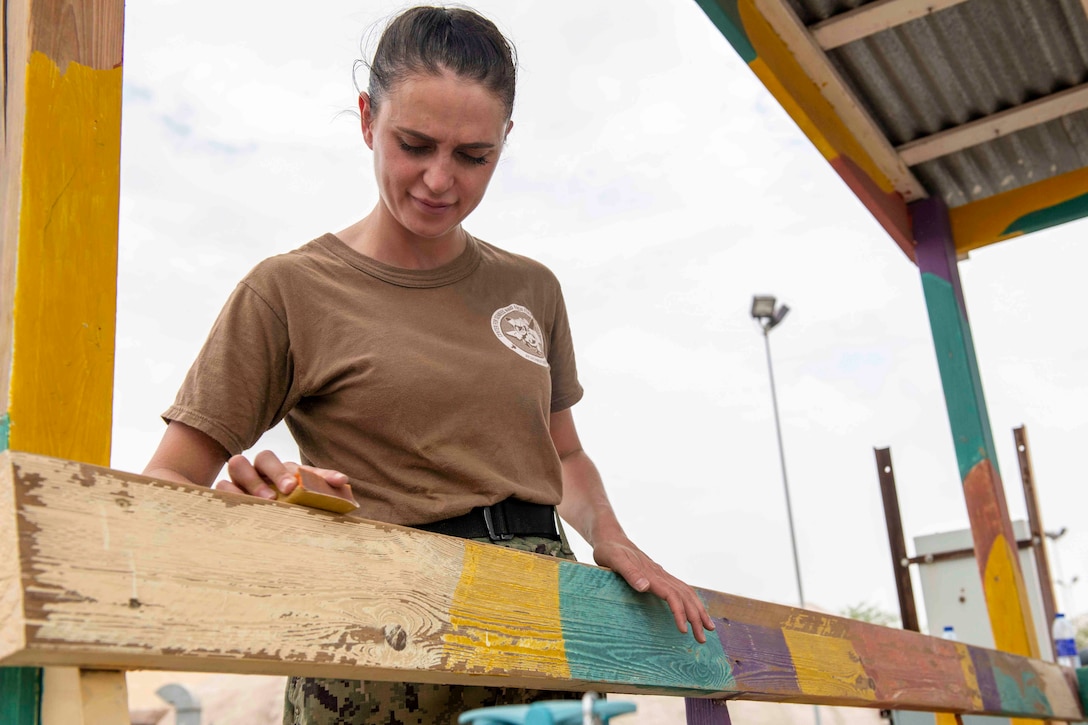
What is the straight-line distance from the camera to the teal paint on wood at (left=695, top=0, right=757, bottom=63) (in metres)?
3.26

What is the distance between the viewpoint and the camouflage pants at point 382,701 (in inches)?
59.3

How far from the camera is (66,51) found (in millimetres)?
1204

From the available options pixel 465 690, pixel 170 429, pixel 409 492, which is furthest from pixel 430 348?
pixel 465 690

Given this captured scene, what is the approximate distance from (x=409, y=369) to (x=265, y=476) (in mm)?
507

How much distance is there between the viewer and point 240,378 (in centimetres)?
153

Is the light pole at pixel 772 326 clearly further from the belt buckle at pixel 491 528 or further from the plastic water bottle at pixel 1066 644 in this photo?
the belt buckle at pixel 491 528

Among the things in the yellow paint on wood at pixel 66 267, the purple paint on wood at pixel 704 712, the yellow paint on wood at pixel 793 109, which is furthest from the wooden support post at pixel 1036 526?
the yellow paint on wood at pixel 66 267

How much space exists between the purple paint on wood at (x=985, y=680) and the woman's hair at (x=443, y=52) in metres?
1.97

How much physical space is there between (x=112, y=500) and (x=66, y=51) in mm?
605

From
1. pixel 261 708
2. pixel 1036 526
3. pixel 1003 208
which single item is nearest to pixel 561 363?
pixel 1003 208

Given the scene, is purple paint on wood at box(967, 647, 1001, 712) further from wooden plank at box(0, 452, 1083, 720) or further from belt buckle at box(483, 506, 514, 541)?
belt buckle at box(483, 506, 514, 541)

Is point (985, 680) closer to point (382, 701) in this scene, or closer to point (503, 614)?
point (382, 701)

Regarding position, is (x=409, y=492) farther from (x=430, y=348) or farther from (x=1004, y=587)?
(x=1004, y=587)

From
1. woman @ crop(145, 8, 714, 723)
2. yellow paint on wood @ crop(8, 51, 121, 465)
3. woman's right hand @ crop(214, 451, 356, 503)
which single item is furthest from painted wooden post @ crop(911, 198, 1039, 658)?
yellow paint on wood @ crop(8, 51, 121, 465)
